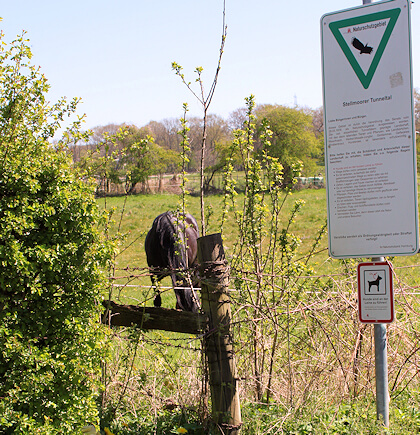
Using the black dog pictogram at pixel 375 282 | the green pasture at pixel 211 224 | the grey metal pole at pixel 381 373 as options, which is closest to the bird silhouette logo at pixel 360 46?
the grey metal pole at pixel 381 373

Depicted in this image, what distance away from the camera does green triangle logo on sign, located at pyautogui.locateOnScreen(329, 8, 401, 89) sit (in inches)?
128

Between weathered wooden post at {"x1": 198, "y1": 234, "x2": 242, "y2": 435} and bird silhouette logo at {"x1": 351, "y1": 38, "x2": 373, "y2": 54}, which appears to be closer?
bird silhouette logo at {"x1": 351, "y1": 38, "x2": 373, "y2": 54}

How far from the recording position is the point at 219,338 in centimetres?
361

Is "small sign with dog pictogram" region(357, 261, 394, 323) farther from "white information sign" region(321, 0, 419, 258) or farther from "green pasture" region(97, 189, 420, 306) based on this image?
"green pasture" region(97, 189, 420, 306)

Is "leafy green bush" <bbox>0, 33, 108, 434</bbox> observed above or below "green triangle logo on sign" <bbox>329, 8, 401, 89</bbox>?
below

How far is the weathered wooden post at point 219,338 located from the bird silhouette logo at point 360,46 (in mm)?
1599

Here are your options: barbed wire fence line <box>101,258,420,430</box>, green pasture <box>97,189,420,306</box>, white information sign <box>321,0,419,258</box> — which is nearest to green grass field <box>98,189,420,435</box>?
barbed wire fence line <box>101,258,420,430</box>

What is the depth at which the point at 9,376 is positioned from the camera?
9.80 ft

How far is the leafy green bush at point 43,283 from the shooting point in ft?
9.75

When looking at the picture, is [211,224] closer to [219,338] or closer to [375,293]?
[219,338]

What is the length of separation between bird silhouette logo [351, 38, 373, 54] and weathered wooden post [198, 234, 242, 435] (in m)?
1.60

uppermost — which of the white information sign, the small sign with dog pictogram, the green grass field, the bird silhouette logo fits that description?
the bird silhouette logo

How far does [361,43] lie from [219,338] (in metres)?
2.25

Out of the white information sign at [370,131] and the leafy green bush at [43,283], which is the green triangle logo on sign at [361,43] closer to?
the white information sign at [370,131]
